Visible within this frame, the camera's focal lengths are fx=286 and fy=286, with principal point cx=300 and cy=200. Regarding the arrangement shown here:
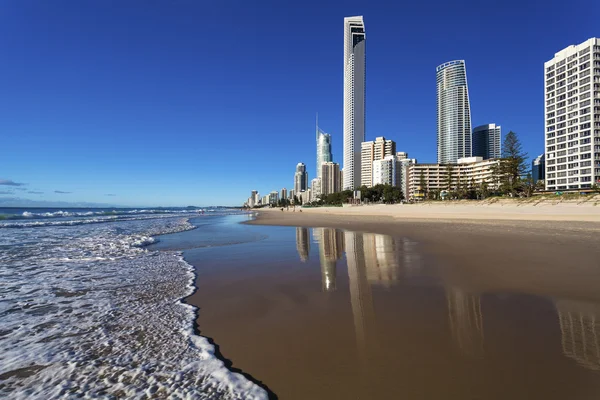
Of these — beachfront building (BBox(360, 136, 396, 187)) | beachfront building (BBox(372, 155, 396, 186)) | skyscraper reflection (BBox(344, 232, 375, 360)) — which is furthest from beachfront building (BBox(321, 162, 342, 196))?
skyscraper reflection (BBox(344, 232, 375, 360))

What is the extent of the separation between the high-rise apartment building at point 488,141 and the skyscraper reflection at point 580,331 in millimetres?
198061

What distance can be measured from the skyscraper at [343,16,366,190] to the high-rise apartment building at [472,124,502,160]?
71159 mm

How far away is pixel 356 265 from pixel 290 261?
6.25 ft

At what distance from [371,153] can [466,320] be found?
166020 millimetres

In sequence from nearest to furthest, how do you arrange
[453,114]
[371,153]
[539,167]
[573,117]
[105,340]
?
[105,340] → [573,117] → [539,167] → [371,153] → [453,114]

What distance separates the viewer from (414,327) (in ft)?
11.7

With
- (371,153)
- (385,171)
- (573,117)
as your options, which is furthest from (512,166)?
(371,153)

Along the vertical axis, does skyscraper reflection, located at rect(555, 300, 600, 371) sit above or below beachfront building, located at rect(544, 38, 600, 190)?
below

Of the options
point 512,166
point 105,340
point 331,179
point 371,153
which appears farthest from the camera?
point 331,179

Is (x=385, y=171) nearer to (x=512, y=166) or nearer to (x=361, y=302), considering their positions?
(x=512, y=166)

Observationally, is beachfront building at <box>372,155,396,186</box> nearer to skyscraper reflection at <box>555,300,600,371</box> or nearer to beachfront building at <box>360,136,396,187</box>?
beachfront building at <box>360,136,396,187</box>

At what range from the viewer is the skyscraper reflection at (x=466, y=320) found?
9.98ft

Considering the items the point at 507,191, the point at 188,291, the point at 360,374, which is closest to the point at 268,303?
the point at 188,291

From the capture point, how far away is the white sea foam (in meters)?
2.52
